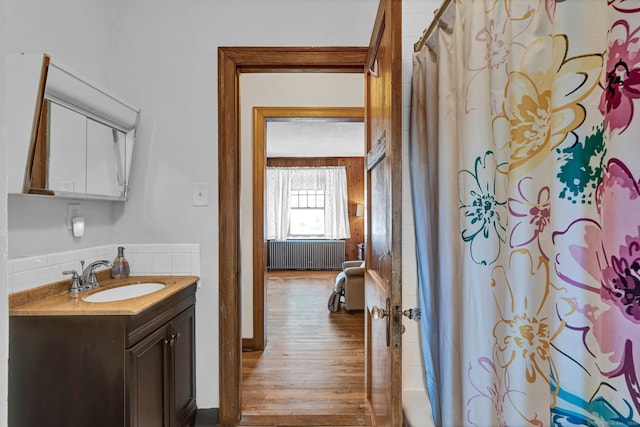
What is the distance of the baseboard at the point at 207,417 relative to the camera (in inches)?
76.0

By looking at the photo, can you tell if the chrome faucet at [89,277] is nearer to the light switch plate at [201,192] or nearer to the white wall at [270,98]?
the light switch plate at [201,192]

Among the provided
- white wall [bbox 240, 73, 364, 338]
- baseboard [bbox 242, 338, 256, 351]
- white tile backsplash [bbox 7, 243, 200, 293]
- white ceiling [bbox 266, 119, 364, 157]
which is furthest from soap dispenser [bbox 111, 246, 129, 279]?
white ceiling [bbox 266, 119, 364, 157]

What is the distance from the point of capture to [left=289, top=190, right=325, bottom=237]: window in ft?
25.6

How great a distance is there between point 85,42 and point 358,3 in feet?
4.99

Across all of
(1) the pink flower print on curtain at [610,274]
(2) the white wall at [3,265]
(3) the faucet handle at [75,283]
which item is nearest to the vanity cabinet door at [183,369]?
(3) the faucet handle at [75,283]

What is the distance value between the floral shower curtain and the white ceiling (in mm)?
3253

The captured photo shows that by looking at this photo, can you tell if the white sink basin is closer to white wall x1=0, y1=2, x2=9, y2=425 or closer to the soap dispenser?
the soap dispenser

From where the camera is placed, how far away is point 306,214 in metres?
7.86

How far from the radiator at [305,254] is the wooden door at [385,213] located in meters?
5.71

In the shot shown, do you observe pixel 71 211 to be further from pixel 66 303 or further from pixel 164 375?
pixel 164 375

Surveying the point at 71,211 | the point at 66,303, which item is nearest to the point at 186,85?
the point at 71,211

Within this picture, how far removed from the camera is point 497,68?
0.93 m

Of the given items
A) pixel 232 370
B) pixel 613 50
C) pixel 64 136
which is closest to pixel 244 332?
pixel 232 370

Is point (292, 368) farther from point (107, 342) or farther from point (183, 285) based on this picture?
point (107, 342)
